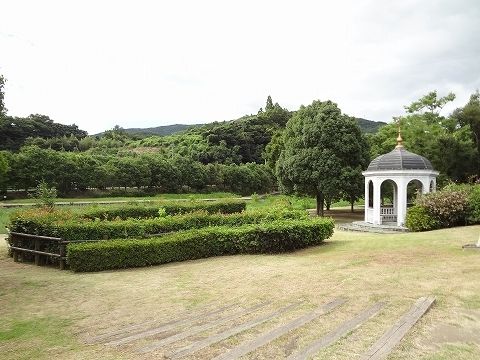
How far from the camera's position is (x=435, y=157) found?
112 feet

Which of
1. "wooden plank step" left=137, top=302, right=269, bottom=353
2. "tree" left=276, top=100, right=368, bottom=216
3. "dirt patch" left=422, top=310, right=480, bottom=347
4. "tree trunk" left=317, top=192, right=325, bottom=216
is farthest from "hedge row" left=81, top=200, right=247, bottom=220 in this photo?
"dirt patch" left=422, top=310, right=480, bottom=347

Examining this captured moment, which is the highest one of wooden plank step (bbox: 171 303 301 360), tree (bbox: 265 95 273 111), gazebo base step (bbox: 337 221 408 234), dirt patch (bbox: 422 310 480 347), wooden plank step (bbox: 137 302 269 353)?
tree (bbox: 265 95 273 111)

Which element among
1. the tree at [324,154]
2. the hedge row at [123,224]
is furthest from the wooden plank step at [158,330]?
the tree at [324,154]

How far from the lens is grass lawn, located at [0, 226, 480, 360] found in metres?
5.65

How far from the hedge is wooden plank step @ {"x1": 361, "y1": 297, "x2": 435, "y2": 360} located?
7214mm

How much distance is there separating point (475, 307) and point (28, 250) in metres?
12.6

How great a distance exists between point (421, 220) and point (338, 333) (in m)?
15.7

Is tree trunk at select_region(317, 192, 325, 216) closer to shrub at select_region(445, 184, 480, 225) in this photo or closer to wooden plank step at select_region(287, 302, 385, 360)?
shrub at select_region(445, 184, 480, 225)

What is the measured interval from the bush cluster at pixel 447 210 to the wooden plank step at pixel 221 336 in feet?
48.4

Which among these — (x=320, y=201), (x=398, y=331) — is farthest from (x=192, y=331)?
(x=320, y=201)

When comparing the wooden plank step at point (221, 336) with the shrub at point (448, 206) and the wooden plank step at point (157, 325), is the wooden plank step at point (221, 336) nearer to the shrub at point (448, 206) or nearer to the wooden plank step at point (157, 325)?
the wooden plank step at point (157, 325)

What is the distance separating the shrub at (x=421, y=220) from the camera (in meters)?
19.7

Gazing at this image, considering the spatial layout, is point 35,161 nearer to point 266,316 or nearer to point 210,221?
point 210,221

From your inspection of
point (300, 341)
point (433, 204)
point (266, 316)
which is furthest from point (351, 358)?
point (433, 204)
